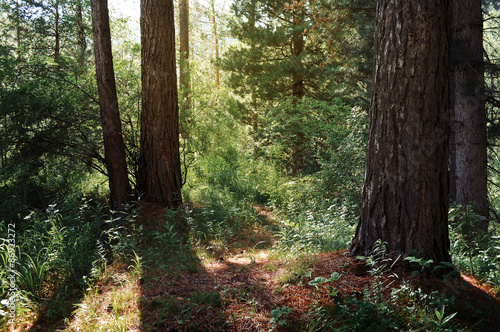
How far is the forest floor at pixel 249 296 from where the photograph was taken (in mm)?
2646

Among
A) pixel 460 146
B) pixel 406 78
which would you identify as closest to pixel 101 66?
pixel 406 78

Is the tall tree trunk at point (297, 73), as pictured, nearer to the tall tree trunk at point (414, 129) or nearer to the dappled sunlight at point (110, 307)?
the tall tree trunk at point (414, 129)

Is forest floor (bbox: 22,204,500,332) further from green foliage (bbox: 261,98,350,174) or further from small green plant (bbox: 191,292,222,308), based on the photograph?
green foliage (bbox: 261,98,350,174)

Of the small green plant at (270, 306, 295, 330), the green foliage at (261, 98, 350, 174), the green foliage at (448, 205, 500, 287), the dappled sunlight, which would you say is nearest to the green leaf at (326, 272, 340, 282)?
the small green plant at (270, 306, 295, 330)

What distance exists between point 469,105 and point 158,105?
5.37 meters

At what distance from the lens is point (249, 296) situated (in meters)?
3.05

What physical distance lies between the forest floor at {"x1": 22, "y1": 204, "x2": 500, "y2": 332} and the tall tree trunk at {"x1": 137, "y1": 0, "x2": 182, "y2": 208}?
7.28 ft

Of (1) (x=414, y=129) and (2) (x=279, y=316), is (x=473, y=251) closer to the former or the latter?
(1) (x=414, y=129)

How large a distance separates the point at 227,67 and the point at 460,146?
10.8m

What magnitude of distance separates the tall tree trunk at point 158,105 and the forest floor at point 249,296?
2.22 metres

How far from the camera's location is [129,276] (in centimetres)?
372

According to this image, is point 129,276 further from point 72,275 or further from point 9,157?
point 9,157

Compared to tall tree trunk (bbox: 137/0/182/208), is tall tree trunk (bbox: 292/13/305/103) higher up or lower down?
higher up

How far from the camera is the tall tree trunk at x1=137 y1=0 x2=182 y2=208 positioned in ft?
19.0
